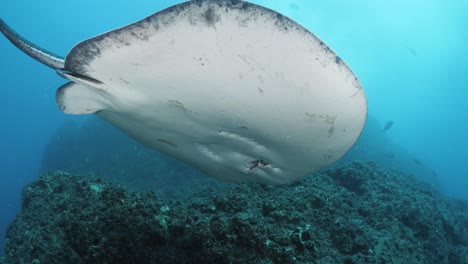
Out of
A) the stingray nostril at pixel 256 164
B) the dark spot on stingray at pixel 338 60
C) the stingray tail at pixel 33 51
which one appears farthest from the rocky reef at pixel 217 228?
the dark spot on stingray at pixel 338 60

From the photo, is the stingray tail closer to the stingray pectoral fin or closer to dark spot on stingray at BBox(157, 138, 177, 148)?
the stingray pectoral fin

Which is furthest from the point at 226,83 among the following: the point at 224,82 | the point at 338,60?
the point at 338,60

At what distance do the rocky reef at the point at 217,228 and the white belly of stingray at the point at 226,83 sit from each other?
61 centimetres

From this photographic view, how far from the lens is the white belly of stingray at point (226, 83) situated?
4.53 feet

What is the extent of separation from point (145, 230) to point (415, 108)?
119 metres

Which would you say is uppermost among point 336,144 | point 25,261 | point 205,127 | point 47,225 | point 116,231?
point 336,144

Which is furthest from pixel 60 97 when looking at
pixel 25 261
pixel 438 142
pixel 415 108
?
pixel 415 108

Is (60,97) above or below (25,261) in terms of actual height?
above

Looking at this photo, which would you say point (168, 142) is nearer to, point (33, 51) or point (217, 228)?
point (217, 228)

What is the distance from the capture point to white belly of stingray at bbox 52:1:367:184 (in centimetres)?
138

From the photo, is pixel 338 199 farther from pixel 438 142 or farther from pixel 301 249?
pixel 438 142

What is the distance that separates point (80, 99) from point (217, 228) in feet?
5.19

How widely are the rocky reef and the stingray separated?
1.96ft

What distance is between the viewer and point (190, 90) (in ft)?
5.69
